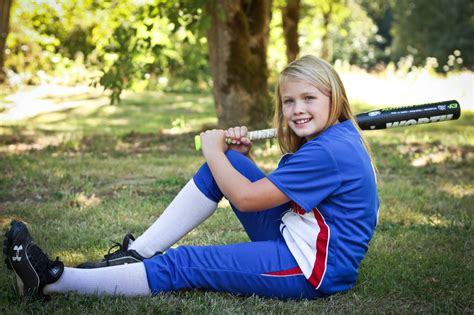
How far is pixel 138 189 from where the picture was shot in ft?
16.3

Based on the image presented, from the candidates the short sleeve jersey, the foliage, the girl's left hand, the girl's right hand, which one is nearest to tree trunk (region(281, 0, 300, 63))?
the girl's right hand

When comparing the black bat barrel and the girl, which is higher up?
the black bat barrel

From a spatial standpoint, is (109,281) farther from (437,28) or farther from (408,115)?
(437,28)

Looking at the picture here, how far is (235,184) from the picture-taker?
2572 millimetres

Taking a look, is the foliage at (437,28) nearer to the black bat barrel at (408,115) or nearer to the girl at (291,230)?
the black bat barrel at (408,115)

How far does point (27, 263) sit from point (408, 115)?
6.15 ft

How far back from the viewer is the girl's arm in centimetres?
248

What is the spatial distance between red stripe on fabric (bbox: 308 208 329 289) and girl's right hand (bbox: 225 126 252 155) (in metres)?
0.57

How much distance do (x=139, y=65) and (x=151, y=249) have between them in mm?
4897

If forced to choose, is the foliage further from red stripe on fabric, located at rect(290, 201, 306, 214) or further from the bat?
red stripe on fabric, located at rect(290, 201, 306, 214)

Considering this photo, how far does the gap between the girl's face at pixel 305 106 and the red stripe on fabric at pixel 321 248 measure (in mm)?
362

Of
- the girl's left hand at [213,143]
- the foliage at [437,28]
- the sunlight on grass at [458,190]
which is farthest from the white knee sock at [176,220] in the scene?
the foliage at [437,28]

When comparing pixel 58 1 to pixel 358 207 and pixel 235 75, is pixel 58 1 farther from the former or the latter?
pixel 358 207

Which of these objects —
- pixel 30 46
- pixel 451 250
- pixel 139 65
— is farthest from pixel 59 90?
pixel 451 250
